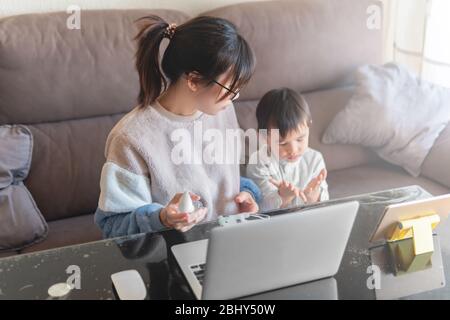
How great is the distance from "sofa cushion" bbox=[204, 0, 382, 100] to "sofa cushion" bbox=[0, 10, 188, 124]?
0.47 meters

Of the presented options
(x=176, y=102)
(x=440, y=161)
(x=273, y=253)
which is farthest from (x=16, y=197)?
(x=440, y=161)

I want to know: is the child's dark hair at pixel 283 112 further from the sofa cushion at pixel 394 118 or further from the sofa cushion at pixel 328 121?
the sofa cushion at pixel 394 118

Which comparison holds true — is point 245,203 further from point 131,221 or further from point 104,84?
point 104,84

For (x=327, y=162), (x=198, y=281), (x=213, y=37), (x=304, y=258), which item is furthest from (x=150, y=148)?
(x=327, y=162)

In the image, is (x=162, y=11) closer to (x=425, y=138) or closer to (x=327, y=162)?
(x=327, y=162)

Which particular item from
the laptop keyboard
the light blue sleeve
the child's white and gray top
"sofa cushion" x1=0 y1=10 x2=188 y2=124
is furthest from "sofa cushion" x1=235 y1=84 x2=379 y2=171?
the laptop keyboard

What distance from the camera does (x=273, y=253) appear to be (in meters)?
1.04

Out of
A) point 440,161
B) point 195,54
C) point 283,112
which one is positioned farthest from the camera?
point 440,161

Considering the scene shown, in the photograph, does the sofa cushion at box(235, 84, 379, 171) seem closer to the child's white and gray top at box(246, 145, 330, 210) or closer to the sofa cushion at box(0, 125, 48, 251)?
the child's white and gray top at box(246, 145, 330, 210)

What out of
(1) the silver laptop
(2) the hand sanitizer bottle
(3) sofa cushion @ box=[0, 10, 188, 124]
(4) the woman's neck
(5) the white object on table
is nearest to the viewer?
(1) the silver laptop

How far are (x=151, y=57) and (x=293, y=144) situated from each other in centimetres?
63

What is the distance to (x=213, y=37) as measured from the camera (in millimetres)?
1359

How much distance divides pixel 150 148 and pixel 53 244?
2.10 ft

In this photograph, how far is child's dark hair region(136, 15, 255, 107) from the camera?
4.47 feet
